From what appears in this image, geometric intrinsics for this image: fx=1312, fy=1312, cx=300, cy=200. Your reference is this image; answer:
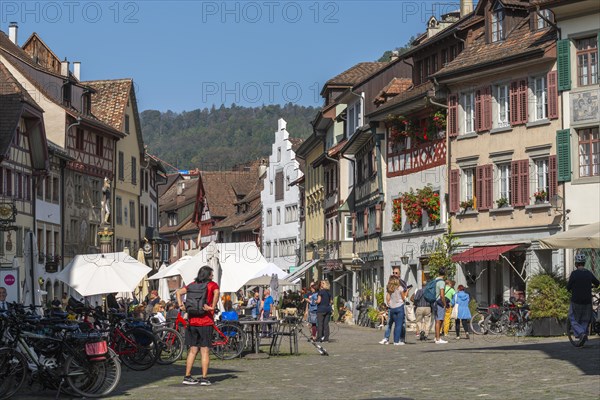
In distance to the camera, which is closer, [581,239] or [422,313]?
[581,239]

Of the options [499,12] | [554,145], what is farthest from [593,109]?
[499,12]

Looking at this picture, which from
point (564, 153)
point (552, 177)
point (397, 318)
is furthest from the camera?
point (552, 177)

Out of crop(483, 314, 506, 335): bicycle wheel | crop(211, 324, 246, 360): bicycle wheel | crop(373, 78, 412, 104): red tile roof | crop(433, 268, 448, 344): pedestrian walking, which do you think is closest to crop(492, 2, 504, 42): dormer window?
crop(373, 78, 412, 104): red tile roof

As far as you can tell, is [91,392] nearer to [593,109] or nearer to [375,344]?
[375,344]

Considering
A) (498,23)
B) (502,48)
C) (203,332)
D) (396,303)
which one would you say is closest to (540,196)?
(502,48)

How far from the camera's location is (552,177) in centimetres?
3956

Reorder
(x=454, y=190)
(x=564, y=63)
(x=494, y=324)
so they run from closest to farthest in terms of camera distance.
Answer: (x=494, y=324) → (x=564, y=63) → (x=454, y=190)

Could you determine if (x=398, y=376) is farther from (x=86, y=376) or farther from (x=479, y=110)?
(x=479, y=110)

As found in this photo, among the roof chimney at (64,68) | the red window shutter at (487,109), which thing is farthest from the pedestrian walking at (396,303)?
the roof chimney at (64,68)

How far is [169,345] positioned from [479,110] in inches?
862

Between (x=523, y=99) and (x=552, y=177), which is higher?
(x=523, y=99)

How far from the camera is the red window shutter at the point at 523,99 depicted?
4109cm

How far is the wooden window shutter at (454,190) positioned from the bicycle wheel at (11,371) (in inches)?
1179

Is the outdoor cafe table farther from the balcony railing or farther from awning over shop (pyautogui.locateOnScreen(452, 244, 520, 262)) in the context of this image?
the balcony railing
